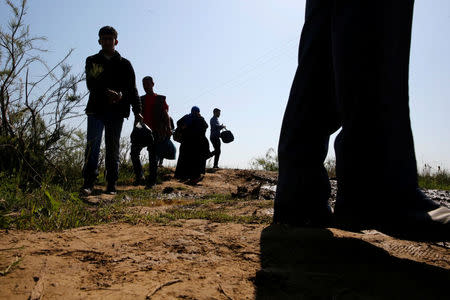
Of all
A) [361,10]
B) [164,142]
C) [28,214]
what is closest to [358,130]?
[361,10]

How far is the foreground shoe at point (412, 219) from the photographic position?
1.06m

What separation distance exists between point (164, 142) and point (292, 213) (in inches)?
194

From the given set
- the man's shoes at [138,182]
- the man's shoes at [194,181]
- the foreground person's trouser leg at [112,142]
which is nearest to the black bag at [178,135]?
the man's shoes at [194,181]

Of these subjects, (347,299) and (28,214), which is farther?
(28,214)

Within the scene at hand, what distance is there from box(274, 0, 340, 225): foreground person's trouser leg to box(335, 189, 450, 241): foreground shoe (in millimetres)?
324

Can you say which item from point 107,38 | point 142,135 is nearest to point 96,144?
point 142,135

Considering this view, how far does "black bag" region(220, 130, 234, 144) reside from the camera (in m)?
10.4

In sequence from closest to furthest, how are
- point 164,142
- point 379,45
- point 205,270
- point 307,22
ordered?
point 205,270, point 379,45, point 307,22, point 164,142

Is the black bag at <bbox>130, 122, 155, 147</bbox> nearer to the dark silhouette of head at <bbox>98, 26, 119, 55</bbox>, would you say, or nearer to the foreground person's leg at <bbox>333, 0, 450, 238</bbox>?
the dark silhouette of head at <bbox>98, 26, 119, 55</bbox>

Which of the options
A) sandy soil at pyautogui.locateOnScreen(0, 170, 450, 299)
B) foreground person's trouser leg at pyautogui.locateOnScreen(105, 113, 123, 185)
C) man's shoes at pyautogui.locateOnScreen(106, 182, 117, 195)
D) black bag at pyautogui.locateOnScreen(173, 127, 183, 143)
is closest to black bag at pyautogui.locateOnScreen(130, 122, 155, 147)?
foreground person's trouser leg at pyautogui.locateOnScreen(105, 113, 123, 185)

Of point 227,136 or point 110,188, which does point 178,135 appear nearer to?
point 227,136

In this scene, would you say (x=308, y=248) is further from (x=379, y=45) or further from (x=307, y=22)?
(x=307, y=22)

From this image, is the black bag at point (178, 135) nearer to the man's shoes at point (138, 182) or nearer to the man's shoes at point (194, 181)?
the man's shoes at point (194, 181)

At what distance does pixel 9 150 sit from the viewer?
2.85 m
